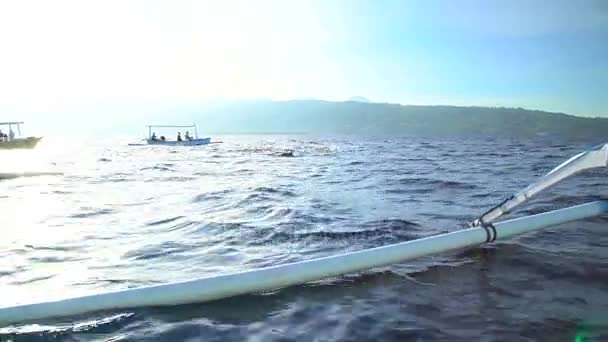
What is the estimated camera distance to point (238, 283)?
14.3 ft

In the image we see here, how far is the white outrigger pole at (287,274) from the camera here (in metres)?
3.85

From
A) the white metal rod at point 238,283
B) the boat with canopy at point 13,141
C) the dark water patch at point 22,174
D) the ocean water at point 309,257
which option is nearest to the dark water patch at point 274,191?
the ocean water at point 309,257

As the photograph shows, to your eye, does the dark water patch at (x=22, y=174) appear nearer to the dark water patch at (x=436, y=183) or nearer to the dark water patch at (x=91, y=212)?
the dark water patch at (x=91, y=212)

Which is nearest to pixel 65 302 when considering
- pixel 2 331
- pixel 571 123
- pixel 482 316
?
pixel 2 331

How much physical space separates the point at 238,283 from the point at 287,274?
0.54 metres

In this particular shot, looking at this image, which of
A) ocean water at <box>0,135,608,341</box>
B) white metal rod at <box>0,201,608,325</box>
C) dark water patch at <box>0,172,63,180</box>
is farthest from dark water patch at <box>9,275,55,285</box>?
dark water patch at <box>0,172,63,180</box>

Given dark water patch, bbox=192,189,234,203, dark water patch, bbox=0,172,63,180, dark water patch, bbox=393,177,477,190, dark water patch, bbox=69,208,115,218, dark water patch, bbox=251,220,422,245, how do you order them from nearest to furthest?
1. dark water patch, bbox=251,220,422,245
2. dark water patch, bbox=69,208,115,218
3. dark water patch, bbox=192,189,234,203
4. dark water patch, bbox=393,177,477,190
5. dark water patch, bbox=0,172,63,180

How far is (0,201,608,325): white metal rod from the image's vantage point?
3807mm

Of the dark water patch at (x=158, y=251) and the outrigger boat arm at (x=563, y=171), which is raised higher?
the outrigger boat arm at (x=563, y=171)

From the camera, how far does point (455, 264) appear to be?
599 centimetres

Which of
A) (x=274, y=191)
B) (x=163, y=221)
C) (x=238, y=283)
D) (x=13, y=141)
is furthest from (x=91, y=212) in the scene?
(x=13, y=141)

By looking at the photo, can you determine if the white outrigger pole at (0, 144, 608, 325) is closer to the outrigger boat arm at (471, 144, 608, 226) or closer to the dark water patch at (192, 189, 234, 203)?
the outrigger boat arm at (471, 144, 608, 226)

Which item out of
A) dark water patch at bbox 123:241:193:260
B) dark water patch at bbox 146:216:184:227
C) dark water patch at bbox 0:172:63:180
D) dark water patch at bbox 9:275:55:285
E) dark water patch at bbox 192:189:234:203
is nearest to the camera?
dark water patch at bbox 9:275:55:285

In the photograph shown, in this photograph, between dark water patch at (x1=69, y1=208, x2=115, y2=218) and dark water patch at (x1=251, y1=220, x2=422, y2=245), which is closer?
dark water patch at (x1=251, y1=220, x2=422, y2=245)
